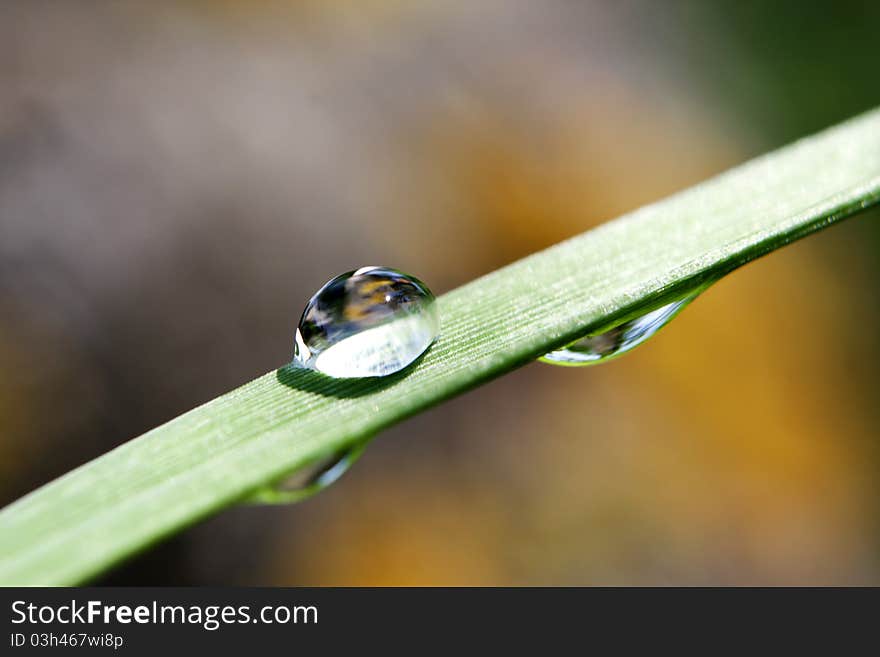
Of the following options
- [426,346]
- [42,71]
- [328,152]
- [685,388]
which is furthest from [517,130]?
[426,346]

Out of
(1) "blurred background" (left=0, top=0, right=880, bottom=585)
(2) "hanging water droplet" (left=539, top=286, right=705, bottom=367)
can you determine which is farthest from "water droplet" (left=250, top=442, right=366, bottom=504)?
(1) "blurred background" (left=0, top=0, right=880, bottom=585)

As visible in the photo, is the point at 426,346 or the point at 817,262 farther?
the point at 817,262

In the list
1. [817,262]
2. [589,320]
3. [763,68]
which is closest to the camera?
[589,320]

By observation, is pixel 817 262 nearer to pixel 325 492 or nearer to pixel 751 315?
pixel 751 315

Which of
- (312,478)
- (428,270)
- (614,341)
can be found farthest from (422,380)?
(428,270)

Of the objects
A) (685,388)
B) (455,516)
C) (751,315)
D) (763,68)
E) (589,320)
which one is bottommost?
(589,320)

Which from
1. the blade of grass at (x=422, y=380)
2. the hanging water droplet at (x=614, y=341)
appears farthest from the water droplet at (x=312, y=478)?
the hanging water droplet at (x=614, y=341)
